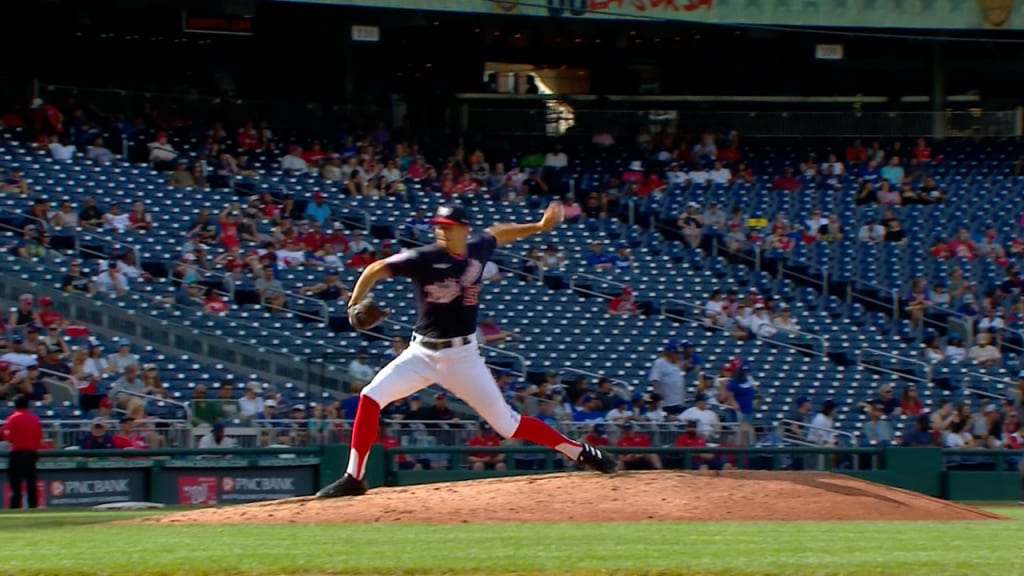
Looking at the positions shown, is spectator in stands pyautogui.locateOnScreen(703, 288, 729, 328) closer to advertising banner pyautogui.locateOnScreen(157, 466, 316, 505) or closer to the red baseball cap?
advertising banner pyautogui.locateOnScreen(157, 466, 316, 505)

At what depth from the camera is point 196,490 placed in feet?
59.5

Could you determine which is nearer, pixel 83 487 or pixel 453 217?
pixel 453 217

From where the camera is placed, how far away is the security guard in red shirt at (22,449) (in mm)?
16047

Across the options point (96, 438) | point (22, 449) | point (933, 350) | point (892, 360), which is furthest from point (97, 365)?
point (933, 350)

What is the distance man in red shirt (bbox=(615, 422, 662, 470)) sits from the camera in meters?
19.3

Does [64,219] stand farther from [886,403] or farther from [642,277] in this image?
[886,403]

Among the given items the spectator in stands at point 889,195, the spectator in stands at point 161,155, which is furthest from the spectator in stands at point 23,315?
the spectator in stands at point 889,195

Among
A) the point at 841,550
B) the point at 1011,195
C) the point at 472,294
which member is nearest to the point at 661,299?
the point at 1011,195

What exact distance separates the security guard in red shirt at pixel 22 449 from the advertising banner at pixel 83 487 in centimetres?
79

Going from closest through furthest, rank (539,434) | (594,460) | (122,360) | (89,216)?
1. (539,434)
2. (594,460)
3. (122,360)
4. (89,216)

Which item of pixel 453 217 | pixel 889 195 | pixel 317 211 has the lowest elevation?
pixel 453 217

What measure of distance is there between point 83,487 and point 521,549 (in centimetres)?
980

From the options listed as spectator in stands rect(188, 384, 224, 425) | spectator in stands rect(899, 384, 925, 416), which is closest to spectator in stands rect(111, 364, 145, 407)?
spectator in stands rect(188, 384, 224, 425)

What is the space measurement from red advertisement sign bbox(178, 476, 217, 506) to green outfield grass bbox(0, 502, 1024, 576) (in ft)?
23.5
